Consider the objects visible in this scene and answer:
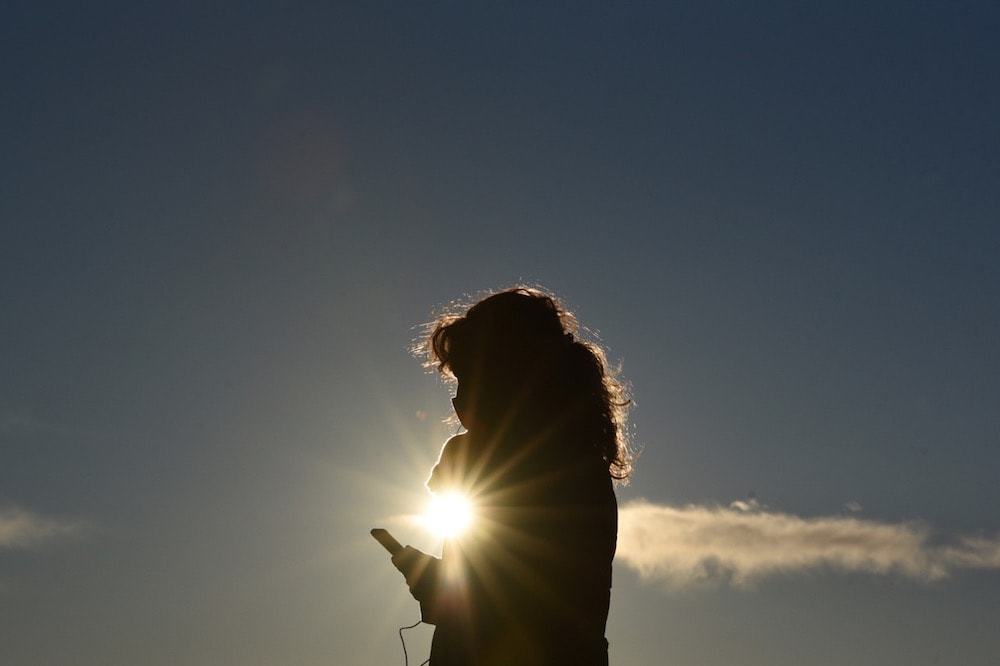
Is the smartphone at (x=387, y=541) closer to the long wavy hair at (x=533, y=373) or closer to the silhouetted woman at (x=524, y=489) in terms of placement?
the silhouetted woman at (x=524, y=489)

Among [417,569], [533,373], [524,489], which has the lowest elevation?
[417,569]

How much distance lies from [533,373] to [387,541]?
104 centimetres

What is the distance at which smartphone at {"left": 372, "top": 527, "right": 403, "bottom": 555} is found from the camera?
4828 mm

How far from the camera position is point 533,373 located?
5121 millimetres

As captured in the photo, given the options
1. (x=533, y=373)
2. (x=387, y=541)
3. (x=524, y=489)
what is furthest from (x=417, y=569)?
(x=533, y=373)

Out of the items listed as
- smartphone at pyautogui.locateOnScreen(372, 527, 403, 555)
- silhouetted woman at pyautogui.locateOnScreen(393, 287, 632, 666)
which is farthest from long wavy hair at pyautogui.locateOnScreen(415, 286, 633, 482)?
smartphone at pyautogui.locateOnScreen(372, 527, 403, 555)

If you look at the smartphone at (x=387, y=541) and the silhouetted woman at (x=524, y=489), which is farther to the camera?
the smartphone at (x=387, y=541)

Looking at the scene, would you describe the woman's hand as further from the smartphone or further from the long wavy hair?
the long wavy hair

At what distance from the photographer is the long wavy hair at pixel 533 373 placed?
5.02 m

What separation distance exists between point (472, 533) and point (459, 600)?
0.31m

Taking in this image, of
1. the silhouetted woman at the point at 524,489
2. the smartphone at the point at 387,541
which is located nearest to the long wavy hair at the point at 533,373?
the silhouetted woman at the point at 524,489

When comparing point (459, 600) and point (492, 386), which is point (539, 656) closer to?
point (459, 600)

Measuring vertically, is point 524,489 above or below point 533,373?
below

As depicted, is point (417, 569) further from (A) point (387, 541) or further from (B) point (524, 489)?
(B) point (524, 489)
